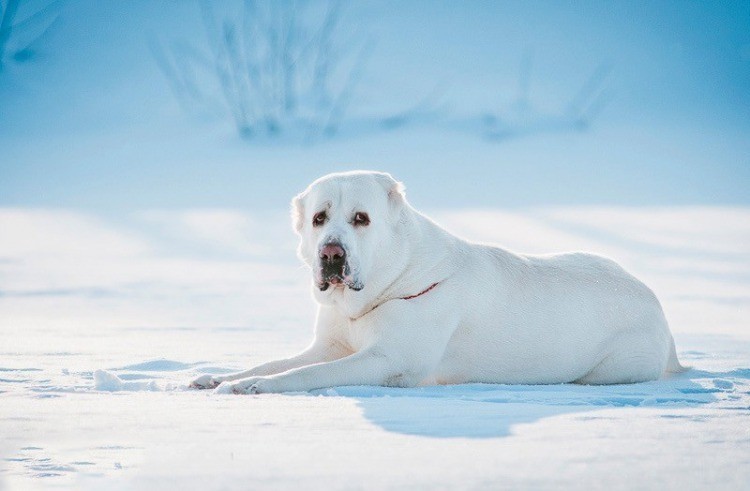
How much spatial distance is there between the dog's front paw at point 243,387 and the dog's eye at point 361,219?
988 millimetres

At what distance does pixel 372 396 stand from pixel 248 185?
1561cm

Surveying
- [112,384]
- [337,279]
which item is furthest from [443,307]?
[112,384]

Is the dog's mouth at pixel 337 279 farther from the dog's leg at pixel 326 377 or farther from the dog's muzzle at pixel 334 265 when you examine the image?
the dog's leg at pixel 326 377

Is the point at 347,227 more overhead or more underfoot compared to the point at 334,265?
more overhead

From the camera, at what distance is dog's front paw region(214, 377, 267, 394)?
509cm

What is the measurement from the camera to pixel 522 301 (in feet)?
19.4

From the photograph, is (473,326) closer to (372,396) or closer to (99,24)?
(372,396)

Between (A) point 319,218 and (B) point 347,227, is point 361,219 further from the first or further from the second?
(A) point 319,218

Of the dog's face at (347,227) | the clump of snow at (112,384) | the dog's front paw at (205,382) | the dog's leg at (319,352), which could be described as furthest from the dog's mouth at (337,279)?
the clump of snow at (112,384)

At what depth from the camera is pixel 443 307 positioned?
5.73 metres

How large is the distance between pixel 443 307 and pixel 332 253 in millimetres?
755

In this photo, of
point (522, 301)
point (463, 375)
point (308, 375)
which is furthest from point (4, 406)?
point (522, 301)

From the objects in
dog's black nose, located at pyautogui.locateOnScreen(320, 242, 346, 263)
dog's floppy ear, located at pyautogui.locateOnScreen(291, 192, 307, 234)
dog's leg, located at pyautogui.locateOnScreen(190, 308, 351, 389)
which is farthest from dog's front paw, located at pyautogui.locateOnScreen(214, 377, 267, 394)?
dog's floppy ear, located at pyautogui.locateOnScreen(291, 192, 307, 234)

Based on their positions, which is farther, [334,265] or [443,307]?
[443,307]
